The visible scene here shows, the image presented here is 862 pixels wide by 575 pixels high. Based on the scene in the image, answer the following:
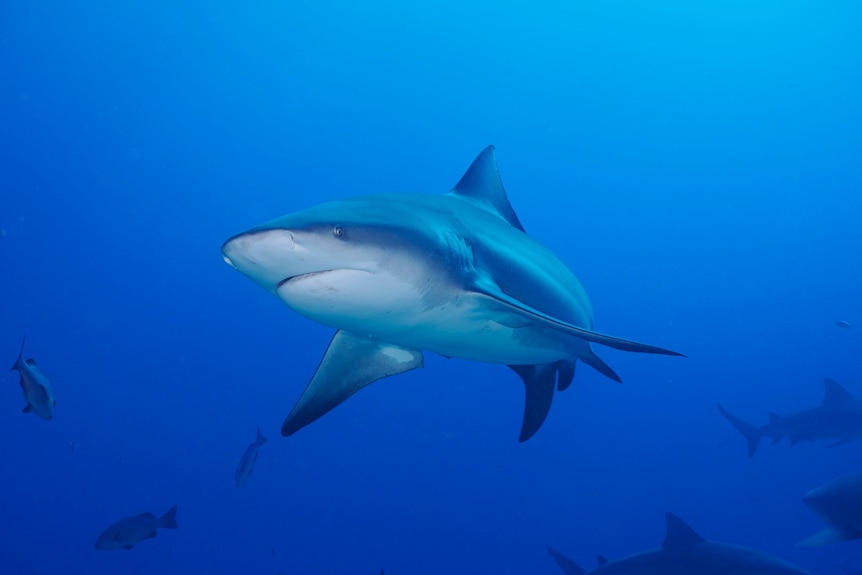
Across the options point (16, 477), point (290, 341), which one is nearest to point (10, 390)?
point (16, 477)

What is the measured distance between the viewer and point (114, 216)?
40.0 m

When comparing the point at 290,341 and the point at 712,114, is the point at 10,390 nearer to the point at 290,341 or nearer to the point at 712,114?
the point at 290,341

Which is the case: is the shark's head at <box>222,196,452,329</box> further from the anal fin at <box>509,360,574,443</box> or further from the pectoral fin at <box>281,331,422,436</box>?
the anal fin at <box>509,360,574,443</box>

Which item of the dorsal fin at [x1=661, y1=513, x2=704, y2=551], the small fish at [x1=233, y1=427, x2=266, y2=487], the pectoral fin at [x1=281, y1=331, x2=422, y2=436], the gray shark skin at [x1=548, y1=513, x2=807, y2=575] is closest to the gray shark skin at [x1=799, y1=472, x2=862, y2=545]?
the gray shark skin at [x1=548, y1=513, x2=807, y2=575]

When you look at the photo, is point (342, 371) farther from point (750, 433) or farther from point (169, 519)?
point (750, 433)

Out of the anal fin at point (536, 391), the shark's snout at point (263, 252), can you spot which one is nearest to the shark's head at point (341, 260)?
the shark's snout at point (263, 252)

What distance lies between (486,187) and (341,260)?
109 inches

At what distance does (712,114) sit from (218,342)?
159ft

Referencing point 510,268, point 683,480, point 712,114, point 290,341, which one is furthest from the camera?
point 712,114

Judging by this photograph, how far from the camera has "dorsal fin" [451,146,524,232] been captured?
4.91 meters

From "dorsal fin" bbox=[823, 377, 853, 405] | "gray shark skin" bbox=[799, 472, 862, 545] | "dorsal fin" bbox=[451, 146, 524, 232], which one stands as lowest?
"gray shark skin" bbox=[799, 472, 862, 545]

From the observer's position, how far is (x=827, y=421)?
1202 cm

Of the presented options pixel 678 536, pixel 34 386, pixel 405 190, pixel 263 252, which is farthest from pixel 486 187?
pixel 405 190

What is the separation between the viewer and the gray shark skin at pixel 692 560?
6012mm
